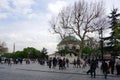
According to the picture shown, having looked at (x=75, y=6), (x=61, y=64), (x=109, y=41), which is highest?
(x=75, y=6)

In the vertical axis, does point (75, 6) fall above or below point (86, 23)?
above

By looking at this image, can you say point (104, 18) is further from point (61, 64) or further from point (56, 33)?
point (61, 64)

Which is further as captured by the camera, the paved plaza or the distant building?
the distant building

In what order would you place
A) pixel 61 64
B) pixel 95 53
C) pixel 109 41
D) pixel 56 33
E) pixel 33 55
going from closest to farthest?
1. pixel 61 64
2. pixel 109 41
3. pixel 56 33
4. pixel 95 53
5. pixel 33 55

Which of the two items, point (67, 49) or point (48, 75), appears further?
point (67, 49)

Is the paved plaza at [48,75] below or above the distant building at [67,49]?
below

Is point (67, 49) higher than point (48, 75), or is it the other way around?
point (67, 49)

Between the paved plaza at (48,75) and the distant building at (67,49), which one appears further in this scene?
the distant building at (67,49)

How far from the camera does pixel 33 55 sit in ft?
432

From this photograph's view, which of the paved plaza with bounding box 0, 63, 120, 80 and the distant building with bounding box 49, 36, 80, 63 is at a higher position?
the distant building with bounding box 49, 36, 80, 63

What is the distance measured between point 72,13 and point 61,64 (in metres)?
23.4

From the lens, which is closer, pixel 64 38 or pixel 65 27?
pixel 65 27

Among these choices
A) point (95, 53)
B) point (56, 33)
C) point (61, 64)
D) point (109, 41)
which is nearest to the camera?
point (61, 64)

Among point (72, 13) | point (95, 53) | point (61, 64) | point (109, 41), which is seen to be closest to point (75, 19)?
point (72, 13)
